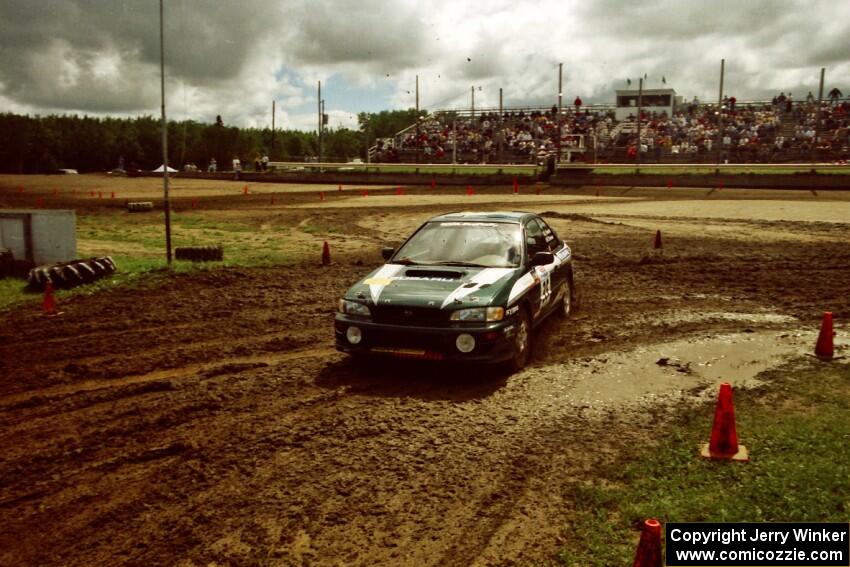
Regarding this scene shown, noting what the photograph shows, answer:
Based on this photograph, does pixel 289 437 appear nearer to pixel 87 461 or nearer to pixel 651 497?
pixel 87 461

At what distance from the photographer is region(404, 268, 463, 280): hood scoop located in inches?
275

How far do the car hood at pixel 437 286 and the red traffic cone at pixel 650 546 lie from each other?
350 cm

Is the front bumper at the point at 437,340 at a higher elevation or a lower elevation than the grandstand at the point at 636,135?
lower

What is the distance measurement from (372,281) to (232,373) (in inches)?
65.2

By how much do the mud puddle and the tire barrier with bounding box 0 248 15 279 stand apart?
9693 millimetres

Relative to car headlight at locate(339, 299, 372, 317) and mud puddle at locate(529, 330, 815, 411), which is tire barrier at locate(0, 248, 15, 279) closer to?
car headlight at locate(339, 299, 372, 317)

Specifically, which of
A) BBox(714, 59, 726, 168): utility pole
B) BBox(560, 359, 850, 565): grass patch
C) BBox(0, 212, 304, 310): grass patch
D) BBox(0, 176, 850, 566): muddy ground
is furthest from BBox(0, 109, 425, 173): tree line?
BBox(560, 359, 850, 565): grass patch

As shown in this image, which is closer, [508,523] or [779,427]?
[508,523]

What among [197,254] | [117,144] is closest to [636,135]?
[197,254]

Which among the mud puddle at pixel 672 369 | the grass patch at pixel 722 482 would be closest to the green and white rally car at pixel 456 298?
the mud puddle at pixel 672 369

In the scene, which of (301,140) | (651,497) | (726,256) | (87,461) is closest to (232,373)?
(87,461)

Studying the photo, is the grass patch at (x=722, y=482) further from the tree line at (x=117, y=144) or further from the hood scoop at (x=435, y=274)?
the tree line at (x=117, y=144)

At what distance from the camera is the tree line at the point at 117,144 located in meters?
90.9

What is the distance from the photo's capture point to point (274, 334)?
8.48 meters
